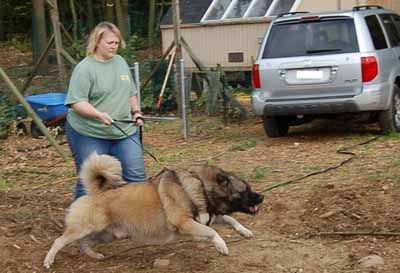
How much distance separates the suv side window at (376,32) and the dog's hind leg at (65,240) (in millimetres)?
5956

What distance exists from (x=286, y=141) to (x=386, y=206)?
172 inches

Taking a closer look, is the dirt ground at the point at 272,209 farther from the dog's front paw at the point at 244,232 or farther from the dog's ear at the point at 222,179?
the dog's ear at the point at 222,179

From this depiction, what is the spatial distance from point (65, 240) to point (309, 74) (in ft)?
17.7

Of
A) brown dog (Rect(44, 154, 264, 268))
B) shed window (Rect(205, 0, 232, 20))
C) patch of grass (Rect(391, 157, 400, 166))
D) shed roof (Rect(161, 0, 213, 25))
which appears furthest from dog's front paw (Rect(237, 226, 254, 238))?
shed roof (Rect(161, 0, 213, 25))

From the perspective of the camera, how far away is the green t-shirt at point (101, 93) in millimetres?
5777

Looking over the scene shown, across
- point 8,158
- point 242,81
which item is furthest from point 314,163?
point 242,81

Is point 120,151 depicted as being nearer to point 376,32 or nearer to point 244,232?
point 244,232

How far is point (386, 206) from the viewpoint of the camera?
646 centimetres

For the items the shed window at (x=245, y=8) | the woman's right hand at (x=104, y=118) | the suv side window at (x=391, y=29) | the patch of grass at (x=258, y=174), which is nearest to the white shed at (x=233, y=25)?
the shed window at (x=245, y=8)

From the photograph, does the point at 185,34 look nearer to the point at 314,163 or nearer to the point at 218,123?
the point at 218,123

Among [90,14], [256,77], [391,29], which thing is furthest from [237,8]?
[90,14]

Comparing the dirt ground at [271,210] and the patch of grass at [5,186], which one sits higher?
the dirt ground at [271,210]

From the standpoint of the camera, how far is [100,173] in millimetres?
5480

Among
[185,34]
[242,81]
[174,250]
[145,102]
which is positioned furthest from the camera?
[185,34]
